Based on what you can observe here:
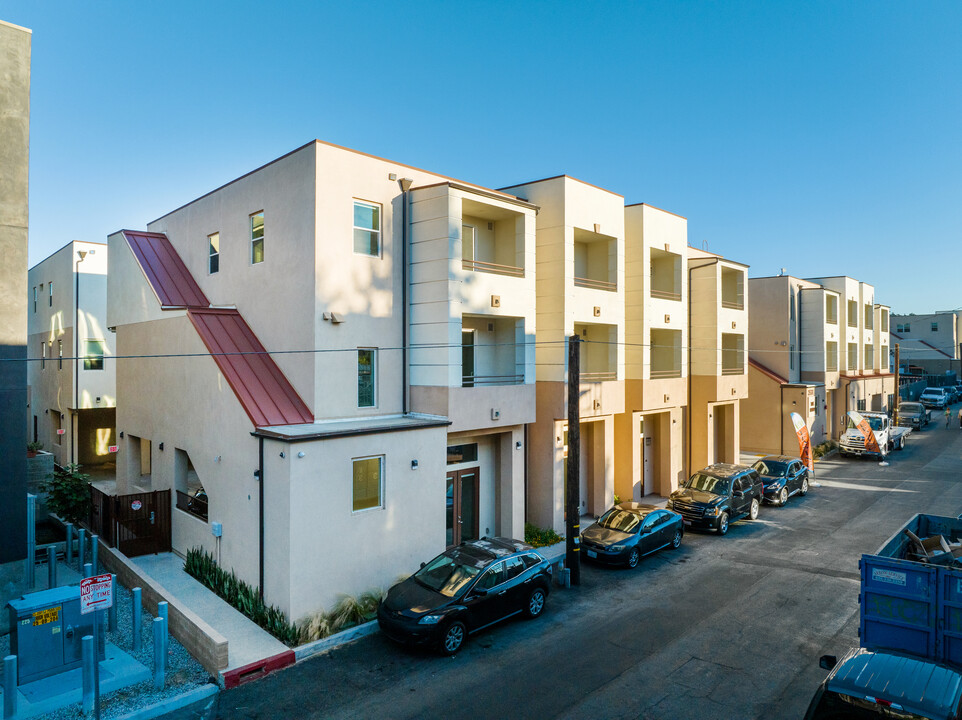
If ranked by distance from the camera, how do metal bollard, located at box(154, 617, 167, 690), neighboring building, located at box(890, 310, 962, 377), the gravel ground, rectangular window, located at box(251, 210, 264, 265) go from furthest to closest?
neighboring building, located at box(890, 310, 962, 377)
rectangular window, located at box(251, 210, 264, 265)
metal bollard, located at box(154, 617, 167, 690)
the gravel ground

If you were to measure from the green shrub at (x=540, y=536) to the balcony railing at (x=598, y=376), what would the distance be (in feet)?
16.5

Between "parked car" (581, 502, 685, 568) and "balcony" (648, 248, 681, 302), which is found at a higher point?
"balcony" (648, 248, 681, 302)

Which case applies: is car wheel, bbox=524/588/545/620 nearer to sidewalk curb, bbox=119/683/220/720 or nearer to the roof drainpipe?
the roof drainpipe

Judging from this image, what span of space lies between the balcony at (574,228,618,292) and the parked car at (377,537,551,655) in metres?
10.1

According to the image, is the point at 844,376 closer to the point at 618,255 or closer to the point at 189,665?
the point at 618,255

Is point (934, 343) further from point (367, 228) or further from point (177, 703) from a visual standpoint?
point (177, 703)

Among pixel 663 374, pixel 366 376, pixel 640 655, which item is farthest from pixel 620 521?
pixel 663 374

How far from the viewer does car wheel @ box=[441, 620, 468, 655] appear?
10844 millimetres

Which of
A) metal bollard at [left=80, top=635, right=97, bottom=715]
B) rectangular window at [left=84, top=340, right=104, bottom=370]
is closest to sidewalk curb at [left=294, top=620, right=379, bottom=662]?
metal bollard at [left=80, top=635, right=97, bottom=715]

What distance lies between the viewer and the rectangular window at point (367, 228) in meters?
15.0

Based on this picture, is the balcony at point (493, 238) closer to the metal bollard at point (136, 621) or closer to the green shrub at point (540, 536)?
the green shrub at point (540, 536)

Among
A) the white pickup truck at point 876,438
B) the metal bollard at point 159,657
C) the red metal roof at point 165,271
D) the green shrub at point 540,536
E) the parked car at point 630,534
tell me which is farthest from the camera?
the white pickup truck at point 876,438

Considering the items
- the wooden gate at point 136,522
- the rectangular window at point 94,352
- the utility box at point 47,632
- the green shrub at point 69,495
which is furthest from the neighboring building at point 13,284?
the rectangular window at point 94,352

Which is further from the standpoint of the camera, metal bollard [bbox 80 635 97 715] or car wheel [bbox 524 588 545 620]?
car wheel [bbox 524 588 545 620]
